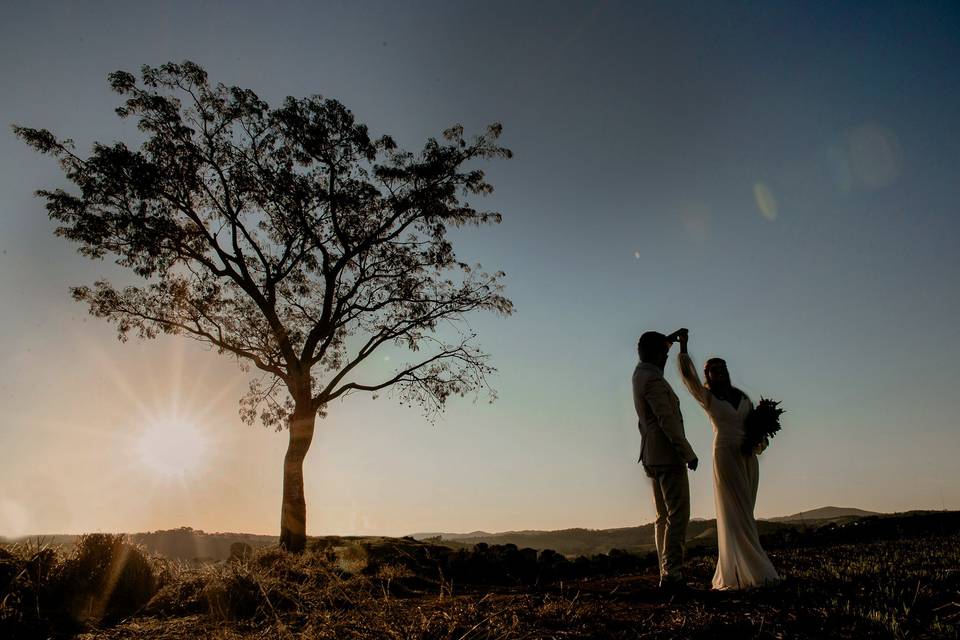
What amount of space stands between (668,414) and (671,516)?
1.07m

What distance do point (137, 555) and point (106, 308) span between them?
10.9 metres

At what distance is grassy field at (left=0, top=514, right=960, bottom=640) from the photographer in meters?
3.70

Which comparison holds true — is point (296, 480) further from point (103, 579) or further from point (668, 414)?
point (668, 414)

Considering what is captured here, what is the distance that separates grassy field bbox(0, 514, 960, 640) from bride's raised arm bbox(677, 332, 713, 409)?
6.51 ft

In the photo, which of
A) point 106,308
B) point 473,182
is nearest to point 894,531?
point 473,182

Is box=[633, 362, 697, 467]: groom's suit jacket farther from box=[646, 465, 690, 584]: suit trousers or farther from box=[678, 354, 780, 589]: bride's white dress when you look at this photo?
box=[678, 354, 780, 589]: bride's white dress

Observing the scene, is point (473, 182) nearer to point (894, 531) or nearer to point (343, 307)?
point (343, 307)

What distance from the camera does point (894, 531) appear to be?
13094mm

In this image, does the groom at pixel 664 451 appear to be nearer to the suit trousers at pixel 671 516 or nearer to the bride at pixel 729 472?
the suit trousers at pixel 671 516

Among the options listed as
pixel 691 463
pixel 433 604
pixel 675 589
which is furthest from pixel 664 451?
pixel 433 604

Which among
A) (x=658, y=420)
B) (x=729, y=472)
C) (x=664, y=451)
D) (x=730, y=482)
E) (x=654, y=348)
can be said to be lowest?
(x=730, y=482)

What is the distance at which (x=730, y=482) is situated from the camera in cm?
627

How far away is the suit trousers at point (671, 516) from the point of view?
19.2ft

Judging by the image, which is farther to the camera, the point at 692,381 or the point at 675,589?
the point at 692,381
